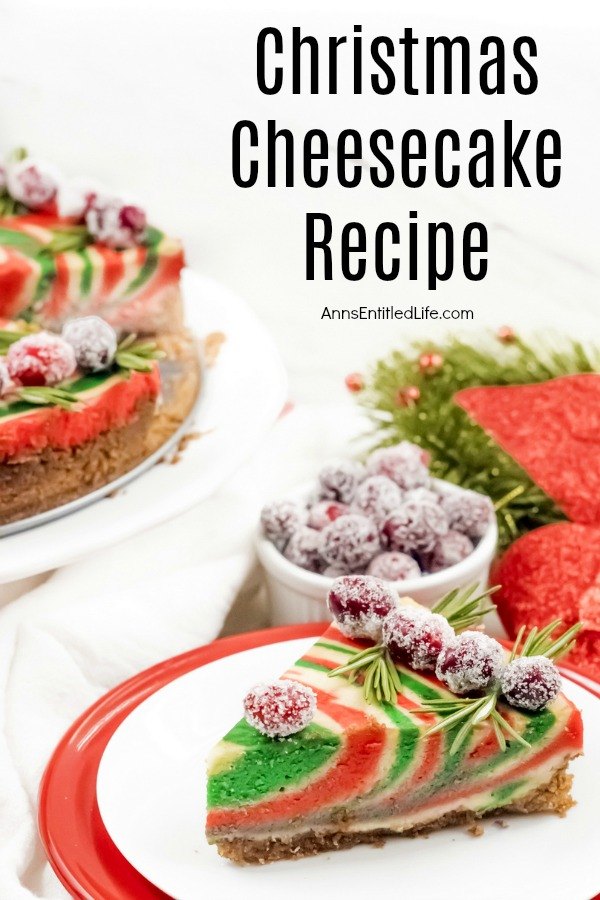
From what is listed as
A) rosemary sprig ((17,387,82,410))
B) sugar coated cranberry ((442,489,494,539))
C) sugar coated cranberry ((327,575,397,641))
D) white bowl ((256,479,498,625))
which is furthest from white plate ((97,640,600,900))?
rosemary sprig ((17,387,82,410))

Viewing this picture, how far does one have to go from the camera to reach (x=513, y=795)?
→ 2027 millimetres

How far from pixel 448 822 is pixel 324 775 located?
0.24 metres

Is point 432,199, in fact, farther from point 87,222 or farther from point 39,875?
point 39,875

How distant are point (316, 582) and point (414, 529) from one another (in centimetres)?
24

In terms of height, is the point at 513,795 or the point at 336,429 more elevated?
the point at 336,429

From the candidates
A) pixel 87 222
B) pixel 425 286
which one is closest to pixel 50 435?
pixel 87 222

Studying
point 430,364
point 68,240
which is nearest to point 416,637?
point 430,364

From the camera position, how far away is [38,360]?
2475 mm

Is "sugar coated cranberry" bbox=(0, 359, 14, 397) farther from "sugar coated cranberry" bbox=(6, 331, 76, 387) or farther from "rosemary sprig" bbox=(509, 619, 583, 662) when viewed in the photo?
"rosemary sprig" bbox=(509, 619, 583, 662)

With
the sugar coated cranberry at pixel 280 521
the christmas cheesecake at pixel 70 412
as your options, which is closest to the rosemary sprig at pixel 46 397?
the christmas cheesecake at pixel 70 412

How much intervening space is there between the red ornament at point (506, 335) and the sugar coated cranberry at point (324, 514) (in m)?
0.64

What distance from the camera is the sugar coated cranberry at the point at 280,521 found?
2582mm

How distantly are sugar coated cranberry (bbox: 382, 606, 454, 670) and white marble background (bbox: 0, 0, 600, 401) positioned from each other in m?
2.29

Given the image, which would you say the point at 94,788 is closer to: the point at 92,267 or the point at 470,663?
the point at 470,663
